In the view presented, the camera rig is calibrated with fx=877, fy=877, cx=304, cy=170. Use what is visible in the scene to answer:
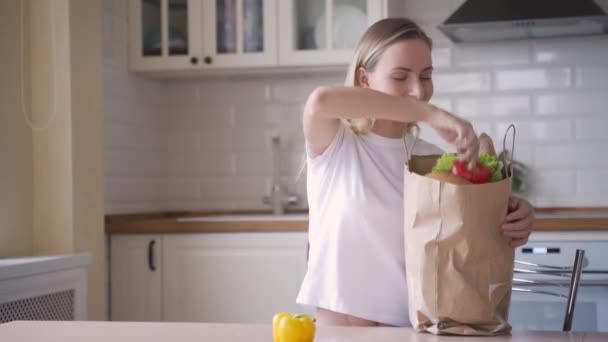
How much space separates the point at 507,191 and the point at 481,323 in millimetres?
214

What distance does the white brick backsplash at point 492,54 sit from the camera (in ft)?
11.5

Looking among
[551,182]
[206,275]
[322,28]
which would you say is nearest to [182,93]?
[322,28]

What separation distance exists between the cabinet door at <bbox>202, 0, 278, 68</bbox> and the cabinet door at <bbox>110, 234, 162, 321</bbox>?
78cm

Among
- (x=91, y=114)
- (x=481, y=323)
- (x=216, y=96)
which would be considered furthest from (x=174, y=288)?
(x=481, y=323)

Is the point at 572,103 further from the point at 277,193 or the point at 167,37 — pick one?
the point at 167,37

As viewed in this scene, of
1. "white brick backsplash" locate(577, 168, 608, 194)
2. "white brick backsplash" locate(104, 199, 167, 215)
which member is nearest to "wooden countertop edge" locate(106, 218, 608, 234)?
"white brick backsplash" locate(104, 199, 167, 215)

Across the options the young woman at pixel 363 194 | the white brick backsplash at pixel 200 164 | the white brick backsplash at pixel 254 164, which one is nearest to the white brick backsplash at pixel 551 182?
the white brick backsplash at pixel 254 164

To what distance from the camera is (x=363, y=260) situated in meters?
1.65

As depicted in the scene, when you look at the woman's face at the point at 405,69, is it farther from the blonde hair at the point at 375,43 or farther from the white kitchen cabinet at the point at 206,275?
the white kitchen cabinet at the point at 206,275

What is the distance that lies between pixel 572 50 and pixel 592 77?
132 millimetres

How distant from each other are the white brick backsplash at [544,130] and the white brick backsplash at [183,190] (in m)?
1.32

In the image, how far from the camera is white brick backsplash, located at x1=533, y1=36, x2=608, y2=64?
344 cm

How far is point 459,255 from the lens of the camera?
4.50 feet

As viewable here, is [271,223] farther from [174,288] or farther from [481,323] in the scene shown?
[481,323]
